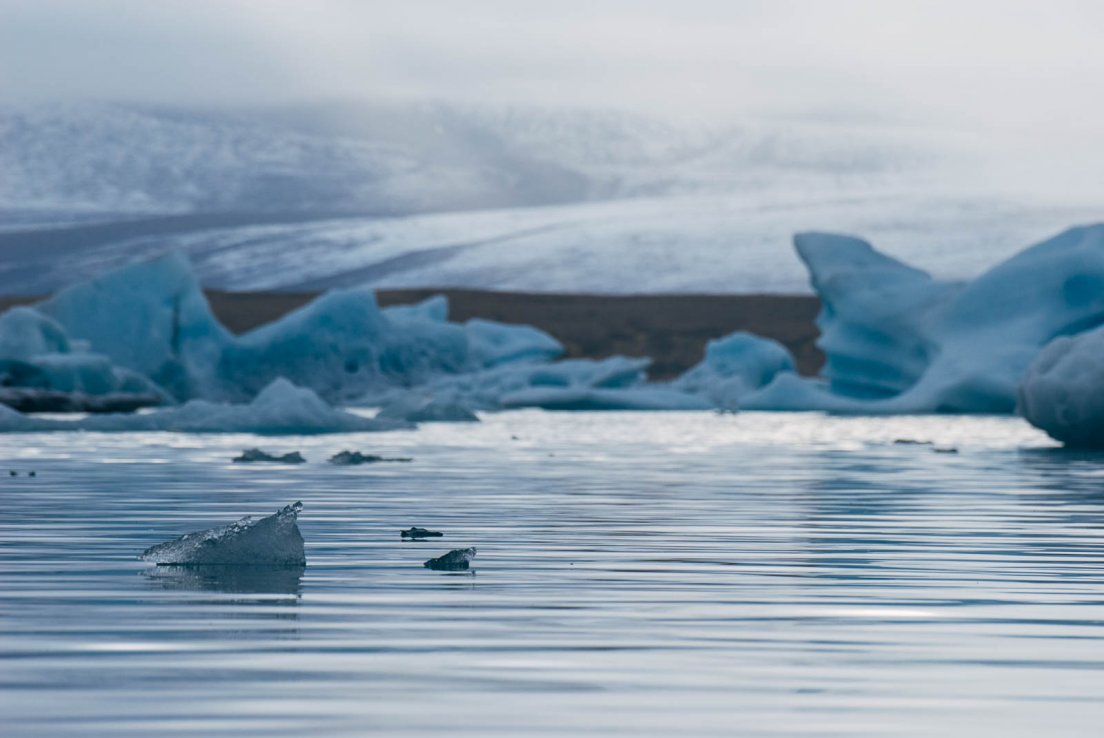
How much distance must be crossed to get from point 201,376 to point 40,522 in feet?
61.4

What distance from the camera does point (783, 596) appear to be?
504cm

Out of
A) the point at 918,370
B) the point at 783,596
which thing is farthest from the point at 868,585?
the point at 918,370

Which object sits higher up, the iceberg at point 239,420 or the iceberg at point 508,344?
the iceberg at point 508,344

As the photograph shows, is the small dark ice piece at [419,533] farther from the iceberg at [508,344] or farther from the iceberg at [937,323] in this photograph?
the iceberg at [508,344]

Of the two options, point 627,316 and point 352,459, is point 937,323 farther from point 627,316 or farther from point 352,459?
point 627,316

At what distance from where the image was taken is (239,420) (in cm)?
1712

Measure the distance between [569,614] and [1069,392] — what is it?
10282mm

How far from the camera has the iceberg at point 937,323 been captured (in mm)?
21625

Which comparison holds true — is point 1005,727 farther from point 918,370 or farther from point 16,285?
point 16,285

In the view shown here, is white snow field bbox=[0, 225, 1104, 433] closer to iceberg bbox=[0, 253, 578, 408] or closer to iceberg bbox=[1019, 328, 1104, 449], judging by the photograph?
iceberg bbox=[0, 253, 578, 408]

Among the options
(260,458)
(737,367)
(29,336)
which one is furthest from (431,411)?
(737,367)

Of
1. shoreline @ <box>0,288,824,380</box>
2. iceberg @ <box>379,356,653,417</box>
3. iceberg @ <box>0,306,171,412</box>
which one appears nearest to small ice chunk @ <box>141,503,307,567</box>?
iceberg @ <box>0,306,171,412</box>

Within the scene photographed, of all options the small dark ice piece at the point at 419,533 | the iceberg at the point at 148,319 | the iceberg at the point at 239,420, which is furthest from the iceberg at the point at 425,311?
the small dark ice piece at the point at 419,533

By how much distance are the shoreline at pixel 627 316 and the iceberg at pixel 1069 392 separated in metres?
26.1
